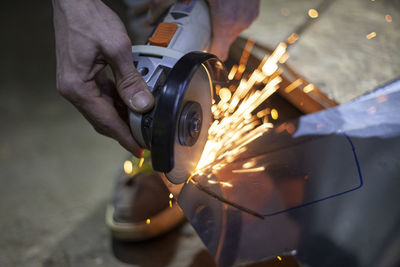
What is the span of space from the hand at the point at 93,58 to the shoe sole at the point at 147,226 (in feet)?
1.64

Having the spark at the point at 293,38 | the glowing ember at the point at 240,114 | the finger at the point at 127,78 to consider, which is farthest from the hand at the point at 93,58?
the spark at the point at 293,38

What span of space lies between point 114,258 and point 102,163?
2.20ft

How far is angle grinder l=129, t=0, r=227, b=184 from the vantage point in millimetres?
718

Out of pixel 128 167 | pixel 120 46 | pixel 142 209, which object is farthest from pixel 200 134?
pixel 128 167

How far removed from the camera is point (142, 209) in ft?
4.21

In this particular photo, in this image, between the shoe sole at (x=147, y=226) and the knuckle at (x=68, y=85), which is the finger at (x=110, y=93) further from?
the shoe sole at (x=147, y=226)

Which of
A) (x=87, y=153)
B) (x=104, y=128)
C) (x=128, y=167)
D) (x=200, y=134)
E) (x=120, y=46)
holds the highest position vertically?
(x=120, y=46)

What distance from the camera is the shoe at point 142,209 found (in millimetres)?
1259

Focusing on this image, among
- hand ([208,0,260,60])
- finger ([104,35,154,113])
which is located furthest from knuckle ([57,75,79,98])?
hand ([208,0,260,60])

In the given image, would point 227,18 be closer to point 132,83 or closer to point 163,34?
point 163,34

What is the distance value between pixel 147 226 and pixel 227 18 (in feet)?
2.62

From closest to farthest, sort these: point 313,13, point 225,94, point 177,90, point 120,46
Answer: point 177,90
point 120,46
point 225,94
point 313,13

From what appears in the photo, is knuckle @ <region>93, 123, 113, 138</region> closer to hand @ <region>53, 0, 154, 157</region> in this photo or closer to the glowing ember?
hand @ <region>53, 0, 154, 157</region>

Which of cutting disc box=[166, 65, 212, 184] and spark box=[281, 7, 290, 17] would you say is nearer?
cutting disc box=[166, 65, 212, 184]
